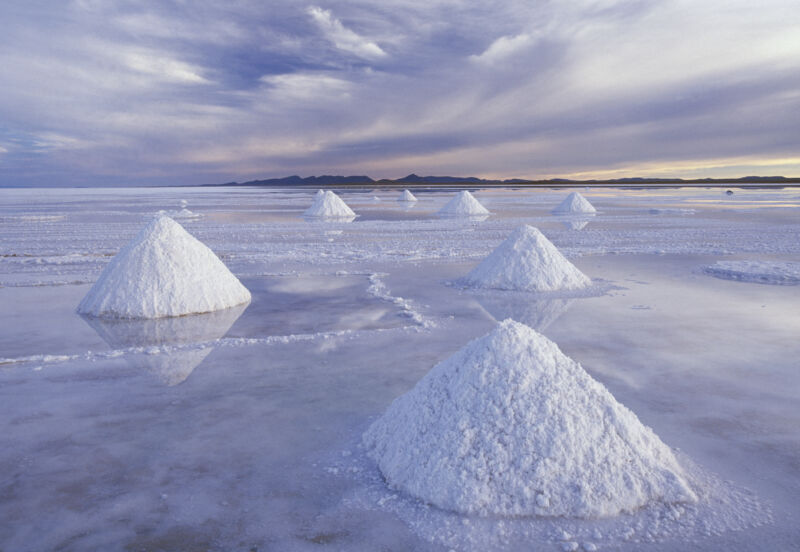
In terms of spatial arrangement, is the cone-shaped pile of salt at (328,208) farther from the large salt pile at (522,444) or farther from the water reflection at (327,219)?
the large salt pile at (522,444)

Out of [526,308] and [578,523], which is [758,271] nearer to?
[526,308]

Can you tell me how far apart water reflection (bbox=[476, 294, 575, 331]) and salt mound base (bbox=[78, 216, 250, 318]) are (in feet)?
11.3

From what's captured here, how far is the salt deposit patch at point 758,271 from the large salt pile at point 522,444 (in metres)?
7.42

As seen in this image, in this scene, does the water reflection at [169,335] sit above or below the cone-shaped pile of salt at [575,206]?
below

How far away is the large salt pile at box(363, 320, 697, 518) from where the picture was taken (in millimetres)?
2645

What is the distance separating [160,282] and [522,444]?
5.64 m

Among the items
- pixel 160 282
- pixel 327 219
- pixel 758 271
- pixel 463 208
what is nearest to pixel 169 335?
pixel 160 282

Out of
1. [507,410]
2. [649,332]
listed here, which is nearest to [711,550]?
[507,410]

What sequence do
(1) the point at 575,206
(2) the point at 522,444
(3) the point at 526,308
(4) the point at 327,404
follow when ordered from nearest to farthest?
(2) the point at 522,444
(4) the point at 327,404
(3) the point at 526,308
(1) the point at 575,206

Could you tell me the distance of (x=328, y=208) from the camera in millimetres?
25344

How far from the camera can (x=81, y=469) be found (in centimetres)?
310

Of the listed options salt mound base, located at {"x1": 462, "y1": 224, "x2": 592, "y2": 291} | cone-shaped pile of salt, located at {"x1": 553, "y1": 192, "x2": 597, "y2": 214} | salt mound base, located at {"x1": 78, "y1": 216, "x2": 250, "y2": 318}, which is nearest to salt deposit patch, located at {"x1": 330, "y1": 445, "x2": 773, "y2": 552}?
salt mound base, located at {"x1": 78, "y1": 216, "x2": 250, "y2": 318}

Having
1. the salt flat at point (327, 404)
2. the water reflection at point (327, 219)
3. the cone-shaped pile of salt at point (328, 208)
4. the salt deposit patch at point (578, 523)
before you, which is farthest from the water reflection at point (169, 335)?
the cone-shaped pile of salt at point (328, 208)

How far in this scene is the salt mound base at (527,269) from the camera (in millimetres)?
8227
